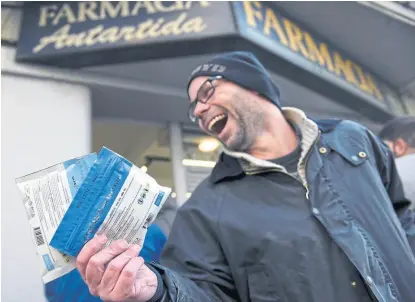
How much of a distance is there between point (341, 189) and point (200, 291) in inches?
18.5

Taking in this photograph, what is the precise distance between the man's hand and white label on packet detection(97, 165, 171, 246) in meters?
0.02

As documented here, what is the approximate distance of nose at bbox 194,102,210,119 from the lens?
147 cm

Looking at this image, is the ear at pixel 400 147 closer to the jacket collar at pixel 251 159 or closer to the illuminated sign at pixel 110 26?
the jacket collar at pixel 251 159

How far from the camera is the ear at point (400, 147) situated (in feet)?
5.64

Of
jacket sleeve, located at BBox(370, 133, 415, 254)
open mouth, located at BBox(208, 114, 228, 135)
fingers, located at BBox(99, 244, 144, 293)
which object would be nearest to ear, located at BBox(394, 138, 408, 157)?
jacket sleeve, located at BBox(370, 133, 415, 254)

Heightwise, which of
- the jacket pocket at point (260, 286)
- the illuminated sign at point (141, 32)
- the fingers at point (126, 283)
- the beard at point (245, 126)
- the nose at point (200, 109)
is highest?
the illuminated sign at point (141, 32)

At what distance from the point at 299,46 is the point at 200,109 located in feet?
4.80

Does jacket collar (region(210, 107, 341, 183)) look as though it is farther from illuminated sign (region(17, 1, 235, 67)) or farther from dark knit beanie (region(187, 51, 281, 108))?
illuminated sign (region(17, 1, 235, 67))

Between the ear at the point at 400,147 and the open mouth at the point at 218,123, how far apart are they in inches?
30.5

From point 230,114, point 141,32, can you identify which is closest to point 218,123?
point 230,114

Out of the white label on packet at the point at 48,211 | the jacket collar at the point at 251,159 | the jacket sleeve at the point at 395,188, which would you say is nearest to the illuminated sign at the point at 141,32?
the jacket collar at the point at 251,159

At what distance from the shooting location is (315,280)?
101cm

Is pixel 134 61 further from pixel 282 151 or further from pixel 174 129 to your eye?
pixel 282 151

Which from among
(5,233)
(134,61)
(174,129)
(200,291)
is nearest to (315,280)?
(200,291)
